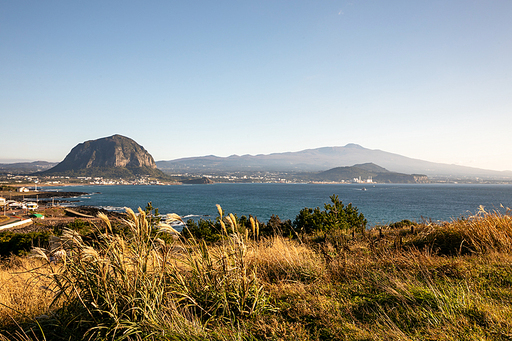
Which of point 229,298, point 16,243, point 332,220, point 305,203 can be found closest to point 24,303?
point 229,298

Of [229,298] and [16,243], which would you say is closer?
[229,298]

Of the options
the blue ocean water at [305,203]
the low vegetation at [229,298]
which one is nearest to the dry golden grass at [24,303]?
the low vegetation at [229,298]

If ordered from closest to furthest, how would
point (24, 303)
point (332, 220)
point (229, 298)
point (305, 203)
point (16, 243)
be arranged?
point (229, 298) → point (24, 303) → point (332, 220) → point (16, 243) → point (305, 203)

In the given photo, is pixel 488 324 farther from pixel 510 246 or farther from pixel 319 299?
Result: pixel 510 246

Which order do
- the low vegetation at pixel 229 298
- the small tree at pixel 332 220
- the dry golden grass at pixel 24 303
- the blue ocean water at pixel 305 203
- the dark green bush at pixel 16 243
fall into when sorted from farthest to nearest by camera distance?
the blue ocean water at pixel 305 203 → the dark green bush at pixel 16 243 → the small tree at pixel 332 220 → the dry golden grass at pixel 24 303 → the low vegetation at pixel 229 298

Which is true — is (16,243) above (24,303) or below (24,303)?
below

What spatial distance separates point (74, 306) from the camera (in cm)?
313

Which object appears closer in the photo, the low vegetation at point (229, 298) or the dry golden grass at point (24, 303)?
the low vegetation at point (229, 298)

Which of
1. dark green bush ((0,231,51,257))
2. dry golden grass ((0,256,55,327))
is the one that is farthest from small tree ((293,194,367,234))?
dark green bush ((0,231,51,257))

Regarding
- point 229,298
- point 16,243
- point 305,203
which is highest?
point 229,298

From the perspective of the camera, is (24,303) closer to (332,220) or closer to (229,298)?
(229,298)

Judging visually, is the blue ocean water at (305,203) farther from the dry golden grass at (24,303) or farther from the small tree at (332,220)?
the dry golden grass at (24,303)

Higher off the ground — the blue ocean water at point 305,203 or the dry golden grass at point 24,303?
the dry golden grass at point 24,303

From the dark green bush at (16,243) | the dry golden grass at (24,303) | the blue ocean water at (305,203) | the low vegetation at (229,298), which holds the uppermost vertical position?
the low vegetation at (229,298)
